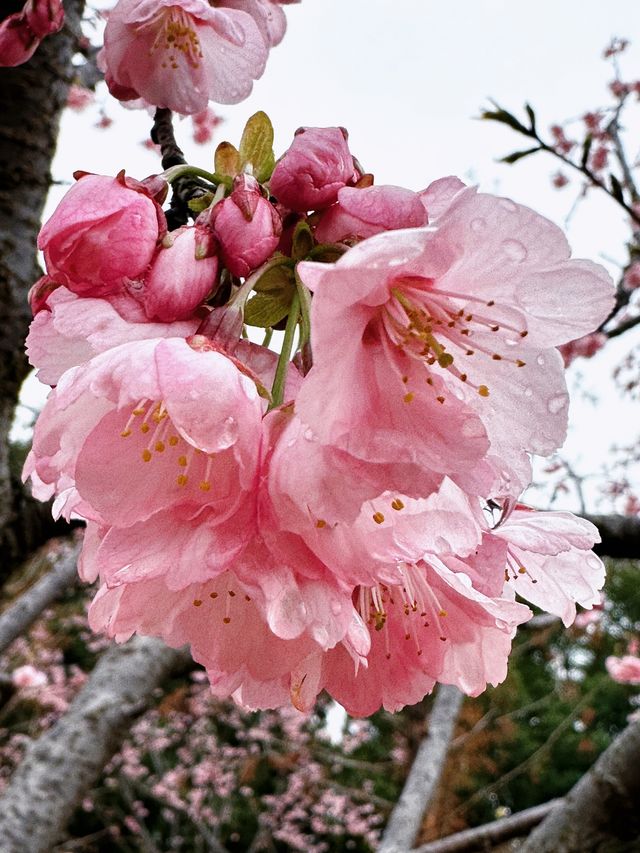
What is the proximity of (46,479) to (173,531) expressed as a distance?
0.10 meters

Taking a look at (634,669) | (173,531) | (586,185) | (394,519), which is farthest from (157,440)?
(586,185)

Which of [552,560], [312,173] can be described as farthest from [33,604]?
[312,173]

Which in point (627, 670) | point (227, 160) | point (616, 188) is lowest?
point (627, 670)

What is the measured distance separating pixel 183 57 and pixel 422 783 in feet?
9.67

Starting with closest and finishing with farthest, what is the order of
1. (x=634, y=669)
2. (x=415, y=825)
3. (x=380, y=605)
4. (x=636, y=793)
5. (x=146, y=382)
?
(x=146, y=382) → (x=380, y=605) → (x=636, y=793) → (x=415, y=825) → (x=634, y=669)

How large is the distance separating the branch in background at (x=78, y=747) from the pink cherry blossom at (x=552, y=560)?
1.78 meters

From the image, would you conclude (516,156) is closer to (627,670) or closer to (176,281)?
(176,281)

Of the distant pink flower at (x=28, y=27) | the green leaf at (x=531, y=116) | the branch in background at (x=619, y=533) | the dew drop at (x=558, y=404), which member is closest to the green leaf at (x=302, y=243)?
the dew drop at (x=558, y=404)

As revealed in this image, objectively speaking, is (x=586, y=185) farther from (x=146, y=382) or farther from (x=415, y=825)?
(x=146, y=382)

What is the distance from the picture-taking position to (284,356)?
0.54 metres

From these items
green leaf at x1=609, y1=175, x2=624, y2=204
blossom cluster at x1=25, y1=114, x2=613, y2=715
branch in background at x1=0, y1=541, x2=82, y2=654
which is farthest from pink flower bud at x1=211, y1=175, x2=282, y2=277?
branch in background at x1=0, y1=541, x2=82, y2=654

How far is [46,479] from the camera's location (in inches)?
20.1

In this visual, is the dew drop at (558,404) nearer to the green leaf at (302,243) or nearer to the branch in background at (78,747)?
the green leaf at (302,243)

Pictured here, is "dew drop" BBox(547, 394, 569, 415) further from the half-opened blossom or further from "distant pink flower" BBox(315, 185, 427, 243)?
"distant pink flower" BBox(315, 185, 427, 243)
